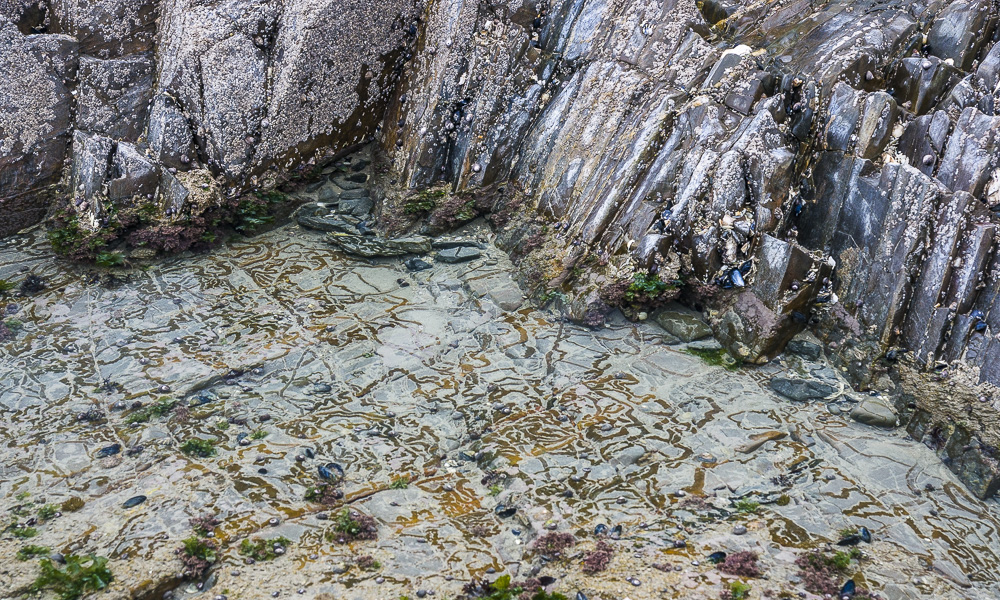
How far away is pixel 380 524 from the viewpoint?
6734mm

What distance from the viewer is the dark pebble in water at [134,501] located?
22.3ft

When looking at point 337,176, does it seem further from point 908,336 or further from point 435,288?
point 908,336

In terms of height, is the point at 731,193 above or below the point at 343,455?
above

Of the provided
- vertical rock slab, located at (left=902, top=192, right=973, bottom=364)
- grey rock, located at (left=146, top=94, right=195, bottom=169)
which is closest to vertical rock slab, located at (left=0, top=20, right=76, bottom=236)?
grey rock, located at (left=146, top=94, right=195, bottom=169)

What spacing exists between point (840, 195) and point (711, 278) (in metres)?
1.69

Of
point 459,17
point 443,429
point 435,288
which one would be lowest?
point 443,429

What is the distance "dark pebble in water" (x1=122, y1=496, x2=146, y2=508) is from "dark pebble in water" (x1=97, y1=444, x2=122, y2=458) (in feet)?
2.62

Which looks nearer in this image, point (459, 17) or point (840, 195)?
point (840, 195)

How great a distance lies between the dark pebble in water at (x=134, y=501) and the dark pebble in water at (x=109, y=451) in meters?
0.80

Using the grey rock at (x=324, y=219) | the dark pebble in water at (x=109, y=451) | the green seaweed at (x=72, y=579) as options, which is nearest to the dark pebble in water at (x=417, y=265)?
the grey rock at (x=324, y=219)

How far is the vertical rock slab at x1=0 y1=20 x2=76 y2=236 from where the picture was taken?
33.6 ft

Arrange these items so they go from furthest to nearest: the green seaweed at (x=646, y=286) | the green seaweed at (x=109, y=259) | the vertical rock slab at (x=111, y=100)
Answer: the vertical rock slab at (x=111, y=100)
the green seaweed at (x=109, y=259)
the green seaweed at (x=646, y=286)

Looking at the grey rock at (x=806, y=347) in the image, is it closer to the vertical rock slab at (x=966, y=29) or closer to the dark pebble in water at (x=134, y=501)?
the vertical rock slab at (x=966, y=29)

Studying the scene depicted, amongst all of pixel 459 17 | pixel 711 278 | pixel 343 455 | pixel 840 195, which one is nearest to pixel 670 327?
pixel 711 278
